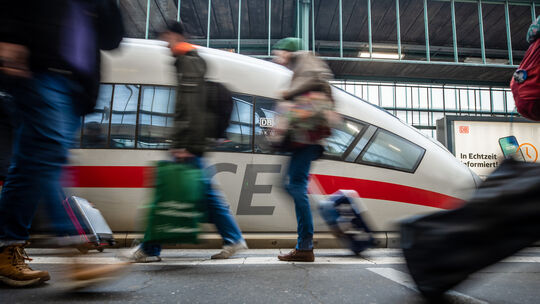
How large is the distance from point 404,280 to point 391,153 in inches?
119

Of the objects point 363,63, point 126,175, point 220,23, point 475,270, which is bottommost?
point 475,270

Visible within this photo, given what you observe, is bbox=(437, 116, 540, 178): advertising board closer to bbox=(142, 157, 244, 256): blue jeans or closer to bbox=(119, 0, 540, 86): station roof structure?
bbox=(119, 0, 540, 86): station roof structure

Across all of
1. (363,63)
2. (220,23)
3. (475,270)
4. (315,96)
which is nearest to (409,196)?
(315,96)

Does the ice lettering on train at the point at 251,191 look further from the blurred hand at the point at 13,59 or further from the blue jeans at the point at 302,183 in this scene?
the blurred hand at the point at 13,59

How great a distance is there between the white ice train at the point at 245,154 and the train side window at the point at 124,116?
13 millimetres

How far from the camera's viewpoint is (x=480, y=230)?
95 cm

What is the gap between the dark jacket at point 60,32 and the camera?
4.48ft

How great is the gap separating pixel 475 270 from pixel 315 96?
5.84 ft

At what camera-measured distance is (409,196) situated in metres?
4.76

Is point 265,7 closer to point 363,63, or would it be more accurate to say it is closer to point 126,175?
point 363,63

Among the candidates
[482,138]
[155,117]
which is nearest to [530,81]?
[155,117]

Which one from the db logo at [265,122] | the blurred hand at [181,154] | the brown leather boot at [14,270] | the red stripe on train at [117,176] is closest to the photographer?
the brown leather boot at [14,270]

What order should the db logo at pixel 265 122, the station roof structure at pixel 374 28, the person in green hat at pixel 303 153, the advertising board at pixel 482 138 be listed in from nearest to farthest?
the person in green hat at pixel 303 153 → the db logo at pixel 265 122 → the advertising board at pixel 482 138 → the station roof structure at pixel 374 28

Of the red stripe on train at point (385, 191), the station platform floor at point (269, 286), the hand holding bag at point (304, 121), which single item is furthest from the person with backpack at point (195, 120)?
the red stripe on train at point (385, 191)
